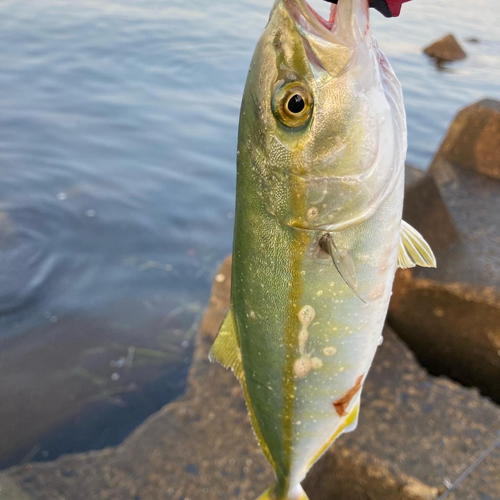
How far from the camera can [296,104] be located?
1.38 meters

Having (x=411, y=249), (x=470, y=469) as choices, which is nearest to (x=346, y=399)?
(x=411, y=249)

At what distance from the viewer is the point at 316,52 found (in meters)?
1.35

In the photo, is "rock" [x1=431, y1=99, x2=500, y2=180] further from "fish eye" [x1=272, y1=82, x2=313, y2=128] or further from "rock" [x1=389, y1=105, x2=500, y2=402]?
"fish eye" [x1=272, y1=82, x2=313, y2=128]

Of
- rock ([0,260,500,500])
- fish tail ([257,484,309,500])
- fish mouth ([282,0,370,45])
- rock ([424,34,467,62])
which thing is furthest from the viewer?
rock ([424,34,467,62])

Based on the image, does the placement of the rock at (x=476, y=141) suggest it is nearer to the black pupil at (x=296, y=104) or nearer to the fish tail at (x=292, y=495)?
the fish tail at (x=292, y=495)

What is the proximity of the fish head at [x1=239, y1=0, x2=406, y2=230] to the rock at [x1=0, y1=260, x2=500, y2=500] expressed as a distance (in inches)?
63.7

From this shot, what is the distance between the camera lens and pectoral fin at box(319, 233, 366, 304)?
56.2 inches

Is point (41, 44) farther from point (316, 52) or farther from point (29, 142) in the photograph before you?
point (316, 52)

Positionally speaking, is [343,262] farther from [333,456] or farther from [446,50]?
[446,50]

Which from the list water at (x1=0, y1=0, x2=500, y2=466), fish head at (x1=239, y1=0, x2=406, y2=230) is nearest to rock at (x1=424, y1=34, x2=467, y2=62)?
water at (x1=0, y1=0, x2=500, y2=466)

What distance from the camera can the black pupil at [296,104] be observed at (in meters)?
1.37

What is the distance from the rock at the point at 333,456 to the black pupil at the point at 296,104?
188 centimetres

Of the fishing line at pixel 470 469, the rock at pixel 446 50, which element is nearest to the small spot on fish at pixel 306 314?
the fishing line at pixel 470 469

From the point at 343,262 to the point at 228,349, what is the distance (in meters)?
0.59
